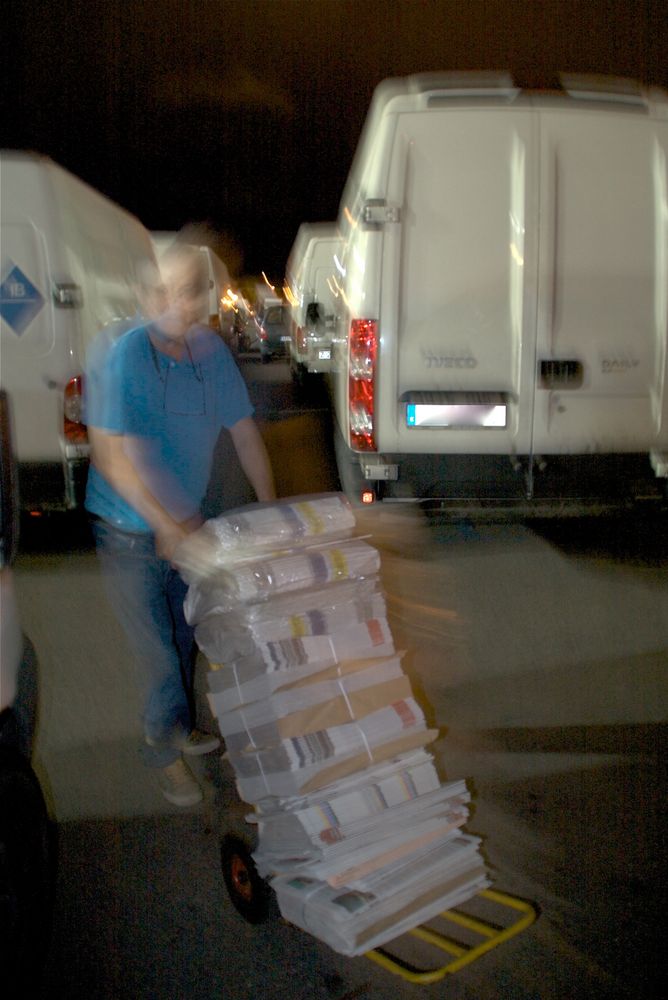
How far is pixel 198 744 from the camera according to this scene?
13.8ft

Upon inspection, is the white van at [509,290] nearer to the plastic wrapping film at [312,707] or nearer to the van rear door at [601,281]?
the van rear door at [601,281]

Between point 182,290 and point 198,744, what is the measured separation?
1.79m

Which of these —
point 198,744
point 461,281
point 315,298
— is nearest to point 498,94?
point 461,281

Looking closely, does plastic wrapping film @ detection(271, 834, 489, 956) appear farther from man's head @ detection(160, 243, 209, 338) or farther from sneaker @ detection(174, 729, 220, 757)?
man's head @ detection(160, 243, 209, 338)

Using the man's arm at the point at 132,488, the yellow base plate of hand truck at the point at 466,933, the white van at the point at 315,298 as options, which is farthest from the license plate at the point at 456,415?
the white van at the point at 315,298

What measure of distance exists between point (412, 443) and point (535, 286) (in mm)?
1219

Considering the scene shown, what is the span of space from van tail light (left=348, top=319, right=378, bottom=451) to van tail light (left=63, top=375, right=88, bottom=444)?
1.96 metres

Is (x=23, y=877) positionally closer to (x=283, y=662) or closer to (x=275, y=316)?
(x=283, y=662)

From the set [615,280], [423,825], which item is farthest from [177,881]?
[615,280]

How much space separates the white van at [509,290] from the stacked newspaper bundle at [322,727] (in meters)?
3.48

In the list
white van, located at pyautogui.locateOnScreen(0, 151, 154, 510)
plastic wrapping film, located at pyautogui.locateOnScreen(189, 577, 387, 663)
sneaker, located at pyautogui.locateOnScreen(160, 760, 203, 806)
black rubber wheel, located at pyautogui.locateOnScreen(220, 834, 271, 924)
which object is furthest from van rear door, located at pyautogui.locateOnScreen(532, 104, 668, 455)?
black rubber wheel, located at pyautogui.locateOnScreen(220, 834, 271, 924)

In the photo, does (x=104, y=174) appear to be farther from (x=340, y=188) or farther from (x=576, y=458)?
(x=576, y=458)

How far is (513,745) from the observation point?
4.45m

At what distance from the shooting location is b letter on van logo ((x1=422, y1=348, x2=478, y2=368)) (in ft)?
21.4
